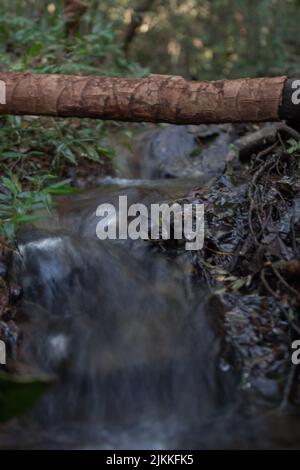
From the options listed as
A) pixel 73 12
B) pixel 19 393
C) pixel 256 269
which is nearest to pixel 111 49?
pixel 73 12

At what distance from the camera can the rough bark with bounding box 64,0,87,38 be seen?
5605mm

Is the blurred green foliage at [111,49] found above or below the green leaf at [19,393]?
above

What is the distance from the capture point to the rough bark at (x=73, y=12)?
18.4ft

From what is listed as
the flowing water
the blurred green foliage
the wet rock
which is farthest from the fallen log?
the wet rock

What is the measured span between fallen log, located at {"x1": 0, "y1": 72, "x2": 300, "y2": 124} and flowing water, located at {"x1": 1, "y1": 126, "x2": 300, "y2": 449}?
2.46 ft

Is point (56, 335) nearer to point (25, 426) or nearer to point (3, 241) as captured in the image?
point (25, 426)

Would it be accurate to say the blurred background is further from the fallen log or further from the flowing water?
the flowing water

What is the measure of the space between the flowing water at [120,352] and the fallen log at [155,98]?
0.75 meters

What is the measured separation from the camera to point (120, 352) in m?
2.41

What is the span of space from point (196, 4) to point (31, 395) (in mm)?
8485

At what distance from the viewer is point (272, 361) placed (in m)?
2.31

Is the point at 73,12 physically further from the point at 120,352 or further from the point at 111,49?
the point at 120,352

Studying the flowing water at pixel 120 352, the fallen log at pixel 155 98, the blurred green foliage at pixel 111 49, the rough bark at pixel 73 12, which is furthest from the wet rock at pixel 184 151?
the flowing water at pixel 120 352

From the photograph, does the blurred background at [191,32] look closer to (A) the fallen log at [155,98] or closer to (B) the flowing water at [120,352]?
(A) the fallen log at [155,98]
